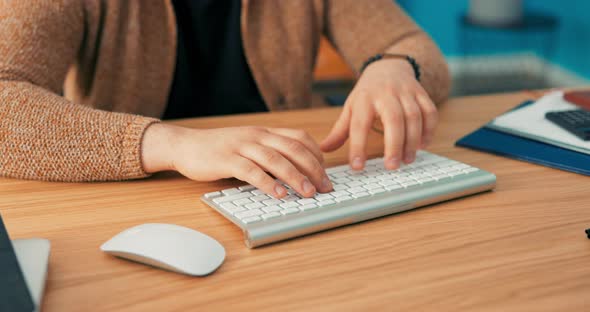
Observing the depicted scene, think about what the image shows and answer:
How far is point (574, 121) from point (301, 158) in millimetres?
441

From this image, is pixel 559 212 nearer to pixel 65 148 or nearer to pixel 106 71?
pixel 65 148

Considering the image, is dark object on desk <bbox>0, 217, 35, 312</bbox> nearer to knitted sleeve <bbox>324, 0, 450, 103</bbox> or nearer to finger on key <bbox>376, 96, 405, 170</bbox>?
finger on key <bbox>376, 96, 405, 170</bbox>

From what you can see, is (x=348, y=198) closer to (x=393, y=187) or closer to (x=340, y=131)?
(x=393, y=187)

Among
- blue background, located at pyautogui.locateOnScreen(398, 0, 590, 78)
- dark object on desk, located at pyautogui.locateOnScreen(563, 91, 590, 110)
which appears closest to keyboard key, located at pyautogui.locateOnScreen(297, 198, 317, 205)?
dark object on desk, located at pyautogui.locateOnScreen(563, 91, 590, 110)

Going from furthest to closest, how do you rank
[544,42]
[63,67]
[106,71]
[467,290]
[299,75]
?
[544,42]
[299,75]
[106,71]
[63,67]
[467,290]

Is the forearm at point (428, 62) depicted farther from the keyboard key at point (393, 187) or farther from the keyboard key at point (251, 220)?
the keyboard key at point (251, 220)

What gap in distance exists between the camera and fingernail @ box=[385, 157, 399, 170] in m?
0.71

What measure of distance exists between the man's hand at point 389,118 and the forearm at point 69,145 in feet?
0.84

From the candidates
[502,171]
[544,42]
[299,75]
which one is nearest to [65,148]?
[502,171]

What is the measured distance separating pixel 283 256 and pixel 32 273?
0.70ft

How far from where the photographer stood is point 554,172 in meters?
0.75

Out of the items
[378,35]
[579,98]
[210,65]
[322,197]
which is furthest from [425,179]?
[210,65]

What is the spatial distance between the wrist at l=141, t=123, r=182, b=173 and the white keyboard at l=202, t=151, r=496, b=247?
100 millimetres

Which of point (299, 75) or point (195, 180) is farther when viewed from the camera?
point (299, 75)
